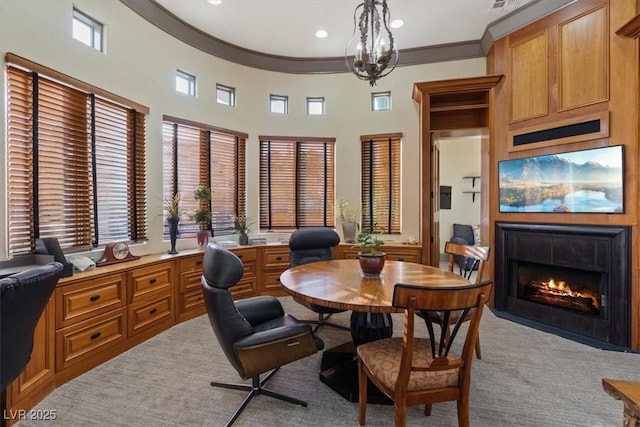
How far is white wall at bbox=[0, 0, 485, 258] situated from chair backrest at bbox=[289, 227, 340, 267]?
153 cm

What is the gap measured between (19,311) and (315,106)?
452 cm

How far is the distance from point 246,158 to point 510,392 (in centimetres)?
413

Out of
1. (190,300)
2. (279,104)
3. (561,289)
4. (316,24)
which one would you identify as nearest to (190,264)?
(190,300)

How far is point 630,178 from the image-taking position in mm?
2881

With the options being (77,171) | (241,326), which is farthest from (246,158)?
(241,326)

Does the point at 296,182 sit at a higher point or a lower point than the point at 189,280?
higher

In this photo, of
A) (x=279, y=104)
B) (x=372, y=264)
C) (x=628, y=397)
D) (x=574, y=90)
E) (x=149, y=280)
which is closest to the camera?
(x=628, y=397)

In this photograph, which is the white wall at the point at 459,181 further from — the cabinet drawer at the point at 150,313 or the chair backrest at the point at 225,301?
the chair backrest at the point at 225,301

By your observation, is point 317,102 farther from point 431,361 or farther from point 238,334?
point 431,361

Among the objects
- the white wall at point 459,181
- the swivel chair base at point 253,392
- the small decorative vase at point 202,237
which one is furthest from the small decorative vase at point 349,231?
the white wall at point 459,181

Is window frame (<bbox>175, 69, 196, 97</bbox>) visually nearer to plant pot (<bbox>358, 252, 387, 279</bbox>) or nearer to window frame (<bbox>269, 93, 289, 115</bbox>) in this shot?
window frame (<bbox>269, 93, 289, 115</bbox>)

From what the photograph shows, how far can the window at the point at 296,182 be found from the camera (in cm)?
481

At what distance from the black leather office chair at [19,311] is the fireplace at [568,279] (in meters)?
4.29

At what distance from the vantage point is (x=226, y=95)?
4.53m
